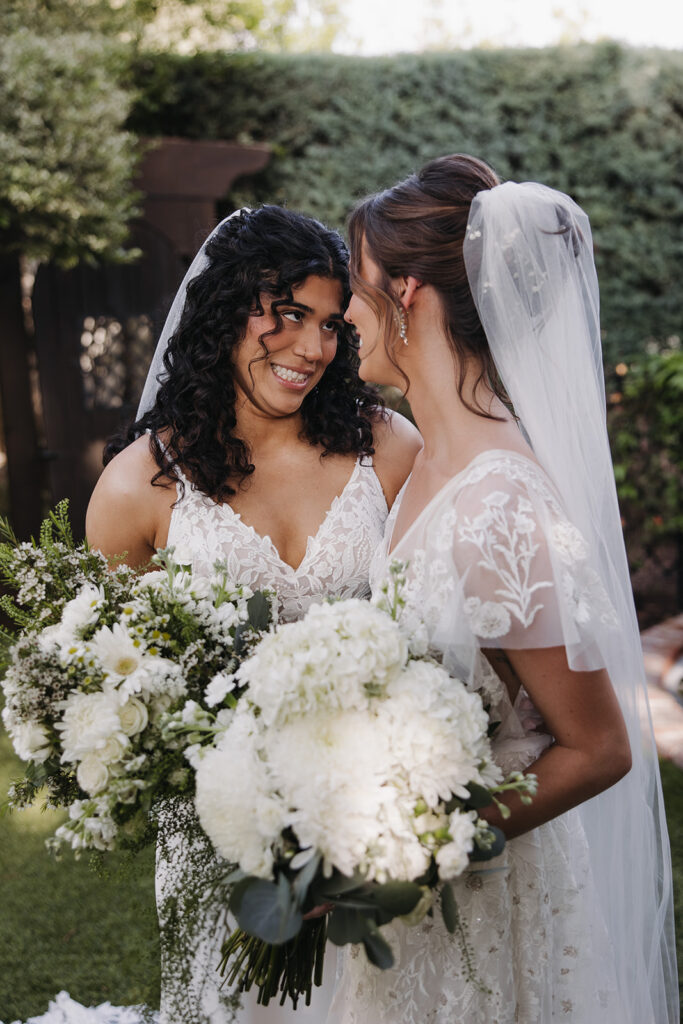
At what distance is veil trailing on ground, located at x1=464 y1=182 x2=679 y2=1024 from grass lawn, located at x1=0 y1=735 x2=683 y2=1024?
4.84ft

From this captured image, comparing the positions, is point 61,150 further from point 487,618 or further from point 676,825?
point 676,825

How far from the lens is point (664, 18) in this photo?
13102 mm

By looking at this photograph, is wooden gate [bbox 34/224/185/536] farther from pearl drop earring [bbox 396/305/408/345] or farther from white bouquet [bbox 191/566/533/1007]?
white bouquet [bbox 191/566/533/1007]

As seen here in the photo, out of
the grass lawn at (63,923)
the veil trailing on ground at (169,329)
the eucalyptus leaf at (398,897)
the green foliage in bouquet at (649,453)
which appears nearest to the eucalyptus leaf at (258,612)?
the eucalyptus leaf at (398,897)

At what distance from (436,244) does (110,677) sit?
110 centimetres

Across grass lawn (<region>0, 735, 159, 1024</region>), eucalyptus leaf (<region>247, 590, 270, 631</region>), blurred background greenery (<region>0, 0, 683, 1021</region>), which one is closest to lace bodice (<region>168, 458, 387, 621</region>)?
eucalyptus leaf (<region>247, 590, 270, 631</region>)

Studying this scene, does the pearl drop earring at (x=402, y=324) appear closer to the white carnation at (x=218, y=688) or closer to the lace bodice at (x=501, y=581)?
the lace bodice at (x=501, y=581)

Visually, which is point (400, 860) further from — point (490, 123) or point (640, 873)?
point (490, 123)

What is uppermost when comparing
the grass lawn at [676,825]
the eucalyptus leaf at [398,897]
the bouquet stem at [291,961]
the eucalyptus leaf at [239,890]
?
the eucalyptus leaf at [398,897]

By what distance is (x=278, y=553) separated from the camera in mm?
2469

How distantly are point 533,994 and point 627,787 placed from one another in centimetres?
50

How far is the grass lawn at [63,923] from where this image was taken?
3340mm

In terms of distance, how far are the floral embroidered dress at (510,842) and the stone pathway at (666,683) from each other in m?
2.14

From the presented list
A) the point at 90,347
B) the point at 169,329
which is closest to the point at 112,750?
the point at 169,329
